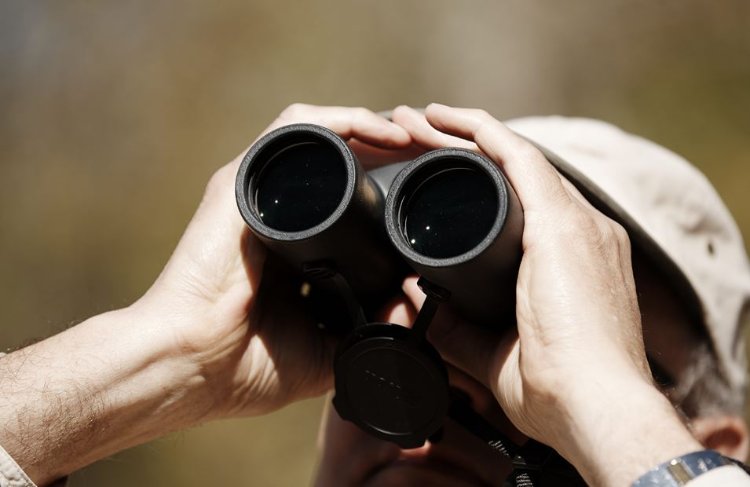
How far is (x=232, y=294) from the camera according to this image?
1180mm

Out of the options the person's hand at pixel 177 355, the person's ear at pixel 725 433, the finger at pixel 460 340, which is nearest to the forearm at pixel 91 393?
the person's hand at pixel 177 355

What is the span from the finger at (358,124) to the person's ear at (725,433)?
77cm

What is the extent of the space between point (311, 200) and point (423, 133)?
196 millimetres

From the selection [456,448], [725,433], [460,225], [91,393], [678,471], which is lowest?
[725,433]

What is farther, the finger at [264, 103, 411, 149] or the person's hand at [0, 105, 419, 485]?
the finger at [264, 103, 411, 149]

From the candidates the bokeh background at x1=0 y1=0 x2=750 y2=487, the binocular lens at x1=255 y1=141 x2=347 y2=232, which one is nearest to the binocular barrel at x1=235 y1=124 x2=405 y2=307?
the binocular lens at x1=255 y1=141 x2=347 y2=232

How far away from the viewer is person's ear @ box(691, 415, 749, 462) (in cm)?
156

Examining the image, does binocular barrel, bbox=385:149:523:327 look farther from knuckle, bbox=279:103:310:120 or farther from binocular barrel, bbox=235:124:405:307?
knuckle, bbox=279:103:310:120

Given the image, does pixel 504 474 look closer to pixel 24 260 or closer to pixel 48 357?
pixel 48 357

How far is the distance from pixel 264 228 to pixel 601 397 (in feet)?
1.38

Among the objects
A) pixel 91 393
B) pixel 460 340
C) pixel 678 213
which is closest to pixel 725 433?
pixel 678 213

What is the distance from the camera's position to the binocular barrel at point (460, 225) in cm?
96

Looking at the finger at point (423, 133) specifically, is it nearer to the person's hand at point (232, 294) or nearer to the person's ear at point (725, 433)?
the person's hand at point (232, 294)

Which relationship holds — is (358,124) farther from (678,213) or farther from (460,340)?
(678,213)
